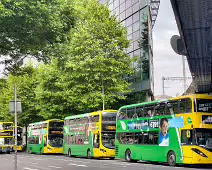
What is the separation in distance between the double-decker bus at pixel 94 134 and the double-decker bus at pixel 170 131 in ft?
7.97

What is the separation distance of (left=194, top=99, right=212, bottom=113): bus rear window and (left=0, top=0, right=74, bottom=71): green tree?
28.1 ft

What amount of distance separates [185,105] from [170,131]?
1.99 metres

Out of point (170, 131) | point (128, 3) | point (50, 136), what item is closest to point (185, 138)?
point (170, 131)

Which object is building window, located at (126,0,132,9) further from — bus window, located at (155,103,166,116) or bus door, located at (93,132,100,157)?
bus window, located at (155,103,166,116)

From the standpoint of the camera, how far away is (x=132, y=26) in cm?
4519

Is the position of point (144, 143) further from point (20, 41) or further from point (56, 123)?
point (56, 123)

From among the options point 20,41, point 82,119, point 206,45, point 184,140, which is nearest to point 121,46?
point 82,119

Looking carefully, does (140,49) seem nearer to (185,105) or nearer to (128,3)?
(128,3)

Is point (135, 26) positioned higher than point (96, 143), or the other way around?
point (135, 26)

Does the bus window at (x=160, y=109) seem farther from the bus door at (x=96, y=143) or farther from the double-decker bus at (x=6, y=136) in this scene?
the double-decker bus at (x=6, y=136)

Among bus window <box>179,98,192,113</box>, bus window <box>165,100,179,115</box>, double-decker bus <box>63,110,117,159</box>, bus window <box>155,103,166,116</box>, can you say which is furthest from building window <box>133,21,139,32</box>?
bus window <box>179,98,192,113</box>

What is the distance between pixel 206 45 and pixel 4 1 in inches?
349

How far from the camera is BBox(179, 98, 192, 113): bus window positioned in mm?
23453

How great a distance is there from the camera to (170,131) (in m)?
24.9
